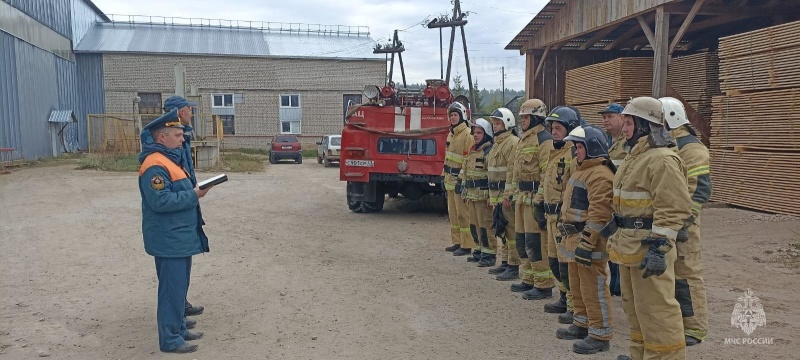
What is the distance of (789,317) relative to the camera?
5652mm

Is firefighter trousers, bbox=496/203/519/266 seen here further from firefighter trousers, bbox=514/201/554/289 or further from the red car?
the red car

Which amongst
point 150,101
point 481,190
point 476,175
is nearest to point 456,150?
point 476,175

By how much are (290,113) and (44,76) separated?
Answer: 1572 centimetres

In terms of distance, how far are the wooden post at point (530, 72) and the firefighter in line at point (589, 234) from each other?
44.4 feet

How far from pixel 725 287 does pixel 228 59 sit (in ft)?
130

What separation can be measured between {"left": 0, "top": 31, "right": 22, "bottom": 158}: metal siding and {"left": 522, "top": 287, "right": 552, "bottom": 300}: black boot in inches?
961

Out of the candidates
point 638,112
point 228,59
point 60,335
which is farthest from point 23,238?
point 228,59

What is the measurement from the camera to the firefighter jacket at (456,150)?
29.7 ft

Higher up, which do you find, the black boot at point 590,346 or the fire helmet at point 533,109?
the fire helmet at point 533,109

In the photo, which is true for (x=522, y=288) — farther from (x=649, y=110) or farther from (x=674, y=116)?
(x=649, y=110)

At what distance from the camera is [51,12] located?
110 feet

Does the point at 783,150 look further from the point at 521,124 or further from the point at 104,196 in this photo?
the point at 104,196

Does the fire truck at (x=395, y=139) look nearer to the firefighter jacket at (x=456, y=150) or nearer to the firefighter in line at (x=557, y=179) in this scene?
the firefighter jacket at (x=456, y=150)

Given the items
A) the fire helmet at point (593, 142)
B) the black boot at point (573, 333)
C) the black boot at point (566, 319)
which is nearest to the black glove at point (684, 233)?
the fire helmet at point (593, 142)
